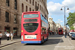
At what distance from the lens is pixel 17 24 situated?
35062mm

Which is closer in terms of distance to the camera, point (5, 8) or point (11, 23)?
point (5, 8)

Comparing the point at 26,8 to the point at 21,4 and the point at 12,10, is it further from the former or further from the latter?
the point at 12,10

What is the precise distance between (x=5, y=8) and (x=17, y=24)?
7217 millimetres

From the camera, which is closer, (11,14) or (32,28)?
(32,28)

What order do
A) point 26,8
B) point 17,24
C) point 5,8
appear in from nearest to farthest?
1. point 5,8
2. point 17,24
3. point 26,8

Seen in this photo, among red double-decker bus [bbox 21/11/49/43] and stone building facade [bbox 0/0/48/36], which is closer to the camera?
red double-decker bus [bbox 21/11/49/43]

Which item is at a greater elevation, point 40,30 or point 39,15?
point 39,15

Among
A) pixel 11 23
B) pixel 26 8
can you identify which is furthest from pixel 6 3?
pixel 26 8

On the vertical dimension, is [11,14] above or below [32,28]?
above

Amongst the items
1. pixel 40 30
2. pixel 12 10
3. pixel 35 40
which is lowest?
pixel 35 40

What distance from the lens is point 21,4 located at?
36469mm

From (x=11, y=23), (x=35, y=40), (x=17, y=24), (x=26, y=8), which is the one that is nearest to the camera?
(x=35, y=40)

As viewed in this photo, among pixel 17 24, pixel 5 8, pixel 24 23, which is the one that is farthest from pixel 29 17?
pixel 17 24

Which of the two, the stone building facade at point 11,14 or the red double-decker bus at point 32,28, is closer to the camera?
the red double-decker bus at point 32,28
